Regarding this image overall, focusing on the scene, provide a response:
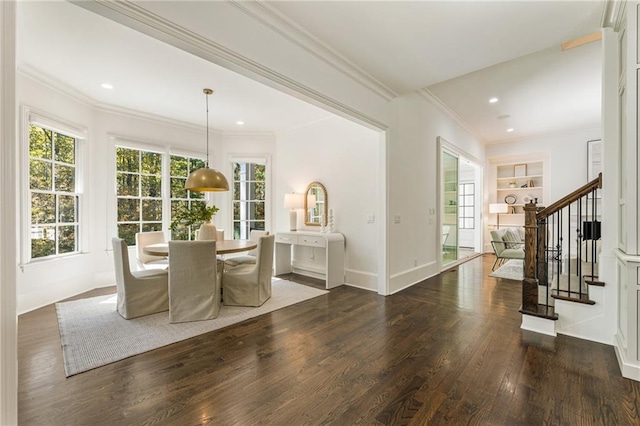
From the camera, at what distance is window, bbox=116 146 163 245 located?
480 cm

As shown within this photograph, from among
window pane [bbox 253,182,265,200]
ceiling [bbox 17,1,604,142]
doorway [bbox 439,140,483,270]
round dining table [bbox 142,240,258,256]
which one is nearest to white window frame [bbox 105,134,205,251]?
ceiling [bbox 17,1,604,142]

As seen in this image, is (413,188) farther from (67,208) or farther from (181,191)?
(67,208)

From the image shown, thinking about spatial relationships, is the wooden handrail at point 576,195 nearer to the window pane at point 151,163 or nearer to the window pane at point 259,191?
the window pane at point 259,191

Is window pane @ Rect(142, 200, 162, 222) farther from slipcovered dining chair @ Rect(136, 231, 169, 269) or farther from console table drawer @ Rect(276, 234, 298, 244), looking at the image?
console table drawer @ Rect(276, 234, 298, 244)

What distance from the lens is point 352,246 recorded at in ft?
15.4

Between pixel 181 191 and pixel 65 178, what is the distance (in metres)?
1.71

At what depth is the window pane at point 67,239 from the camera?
158 inches

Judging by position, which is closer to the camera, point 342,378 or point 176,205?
point 342,378

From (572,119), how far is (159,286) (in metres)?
8.37

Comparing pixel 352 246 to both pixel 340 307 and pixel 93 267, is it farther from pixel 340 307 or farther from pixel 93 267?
pixel 93 267

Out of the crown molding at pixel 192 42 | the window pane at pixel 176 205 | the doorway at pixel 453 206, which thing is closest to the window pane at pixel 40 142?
the window pane at pixel 176 205

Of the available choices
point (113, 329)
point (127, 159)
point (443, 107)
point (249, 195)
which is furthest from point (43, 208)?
point (443, 107)

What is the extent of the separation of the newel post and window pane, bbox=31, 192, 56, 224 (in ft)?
19.2

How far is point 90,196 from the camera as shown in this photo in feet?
14.5
